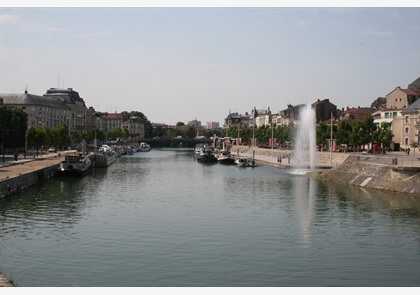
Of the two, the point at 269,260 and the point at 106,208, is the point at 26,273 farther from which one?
the point at 106,208

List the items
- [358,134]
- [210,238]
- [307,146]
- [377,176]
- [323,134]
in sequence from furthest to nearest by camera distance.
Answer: [307,146] < [323,134] < [358,134] < [377,176] < [210,238]

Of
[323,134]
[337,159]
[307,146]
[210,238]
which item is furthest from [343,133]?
[210,238]

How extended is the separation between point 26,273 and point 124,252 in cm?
553

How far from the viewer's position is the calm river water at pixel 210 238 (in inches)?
1081

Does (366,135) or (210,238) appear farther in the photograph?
(366,135)

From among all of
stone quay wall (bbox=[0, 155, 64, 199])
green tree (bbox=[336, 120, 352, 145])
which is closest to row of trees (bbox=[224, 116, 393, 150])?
green tree (bbox=[336, 120, 352, 145])

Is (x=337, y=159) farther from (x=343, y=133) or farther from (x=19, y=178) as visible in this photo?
(x=19, y=178)

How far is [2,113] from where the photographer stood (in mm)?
94438

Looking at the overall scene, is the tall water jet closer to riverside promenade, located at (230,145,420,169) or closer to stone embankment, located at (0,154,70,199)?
riverside promenade, located at (230,145,420,169)

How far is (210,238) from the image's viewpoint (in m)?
35.8

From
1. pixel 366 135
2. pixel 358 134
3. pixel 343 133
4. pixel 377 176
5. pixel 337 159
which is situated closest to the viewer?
pixel 377 176

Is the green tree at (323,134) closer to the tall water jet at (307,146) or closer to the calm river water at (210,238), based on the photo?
the tall water jet at (307,146)

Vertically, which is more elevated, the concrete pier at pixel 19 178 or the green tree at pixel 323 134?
the green tree at pixel 323 134

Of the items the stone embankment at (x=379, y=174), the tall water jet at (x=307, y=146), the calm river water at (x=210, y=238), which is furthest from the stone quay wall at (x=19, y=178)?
the tall water jet at (x=307, y=146)
